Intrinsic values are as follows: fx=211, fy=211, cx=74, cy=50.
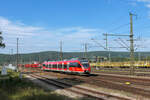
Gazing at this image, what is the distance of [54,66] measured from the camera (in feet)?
176

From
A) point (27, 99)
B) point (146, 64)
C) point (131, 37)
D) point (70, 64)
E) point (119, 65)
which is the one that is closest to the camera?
point (27, 99)

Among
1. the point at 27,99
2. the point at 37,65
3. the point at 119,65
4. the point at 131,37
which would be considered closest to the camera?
the point at 27,99

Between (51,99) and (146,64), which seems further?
(146,64)

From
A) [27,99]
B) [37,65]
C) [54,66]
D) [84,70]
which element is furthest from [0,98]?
[37,65]

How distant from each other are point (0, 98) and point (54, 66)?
42.5 m

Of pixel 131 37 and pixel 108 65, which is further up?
pixel 131 37

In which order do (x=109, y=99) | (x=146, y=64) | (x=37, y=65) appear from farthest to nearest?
(x=37, y=65) → (x=146, y=64) → (x=109, y=99)

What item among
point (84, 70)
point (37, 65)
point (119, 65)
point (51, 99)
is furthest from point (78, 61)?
point (37, 65)

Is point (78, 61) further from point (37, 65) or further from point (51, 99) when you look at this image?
point (37, 65)

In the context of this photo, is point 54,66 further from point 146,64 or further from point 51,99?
point 51,99

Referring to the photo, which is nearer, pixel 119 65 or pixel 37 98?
pixel 37 98

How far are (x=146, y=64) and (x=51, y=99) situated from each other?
1819 inches

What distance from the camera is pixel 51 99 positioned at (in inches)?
455

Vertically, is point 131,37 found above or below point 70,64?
above
